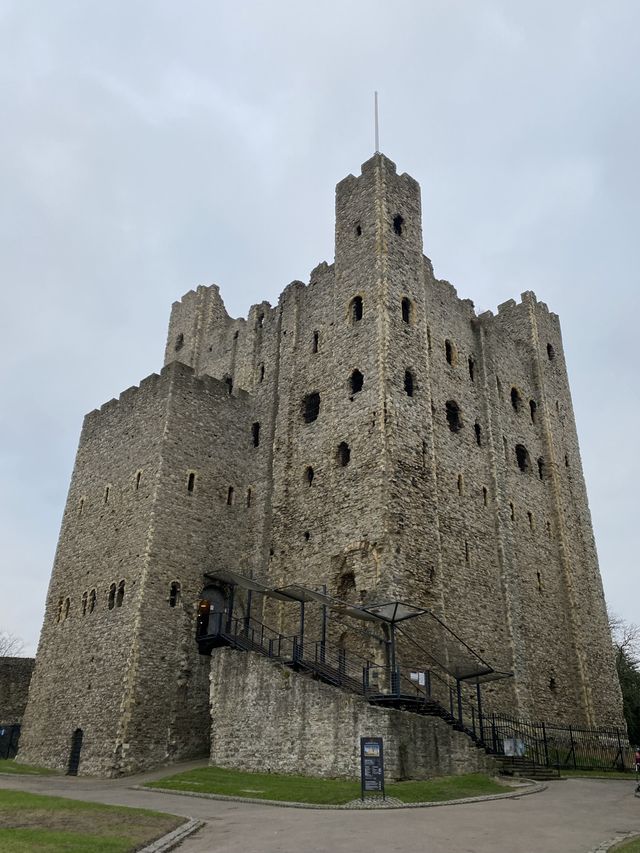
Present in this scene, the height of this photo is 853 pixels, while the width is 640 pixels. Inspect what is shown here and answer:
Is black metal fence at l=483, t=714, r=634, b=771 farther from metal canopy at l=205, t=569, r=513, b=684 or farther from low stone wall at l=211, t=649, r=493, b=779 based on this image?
low stone wall at l=211, t=649, r=493, b=779

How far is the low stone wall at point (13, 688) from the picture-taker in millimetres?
33188

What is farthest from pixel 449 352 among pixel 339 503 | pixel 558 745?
pixel 558 745

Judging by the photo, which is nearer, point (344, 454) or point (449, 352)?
point (344, 454)

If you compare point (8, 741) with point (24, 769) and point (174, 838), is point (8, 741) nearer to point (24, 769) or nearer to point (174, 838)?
point (24, 769)

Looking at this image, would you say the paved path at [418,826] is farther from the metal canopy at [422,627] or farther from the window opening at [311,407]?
the window opening at [311,407]

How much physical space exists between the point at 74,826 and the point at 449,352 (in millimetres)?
24801

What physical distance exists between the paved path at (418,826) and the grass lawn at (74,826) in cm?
79

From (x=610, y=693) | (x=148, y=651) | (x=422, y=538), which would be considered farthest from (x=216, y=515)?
(x=610, y=693)

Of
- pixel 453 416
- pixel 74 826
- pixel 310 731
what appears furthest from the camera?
pixel 453 416

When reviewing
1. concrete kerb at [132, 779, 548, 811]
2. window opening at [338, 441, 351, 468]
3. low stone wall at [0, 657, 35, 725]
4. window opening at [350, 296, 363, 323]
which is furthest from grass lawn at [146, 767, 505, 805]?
low stone wall at [0, 657, 35, 725]

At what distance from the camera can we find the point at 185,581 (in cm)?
2608

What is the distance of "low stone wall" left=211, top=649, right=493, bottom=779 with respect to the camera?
1759 cm

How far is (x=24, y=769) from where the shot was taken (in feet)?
82.7

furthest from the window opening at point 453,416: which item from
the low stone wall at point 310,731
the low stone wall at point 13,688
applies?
the low stone wall at point 13,688
